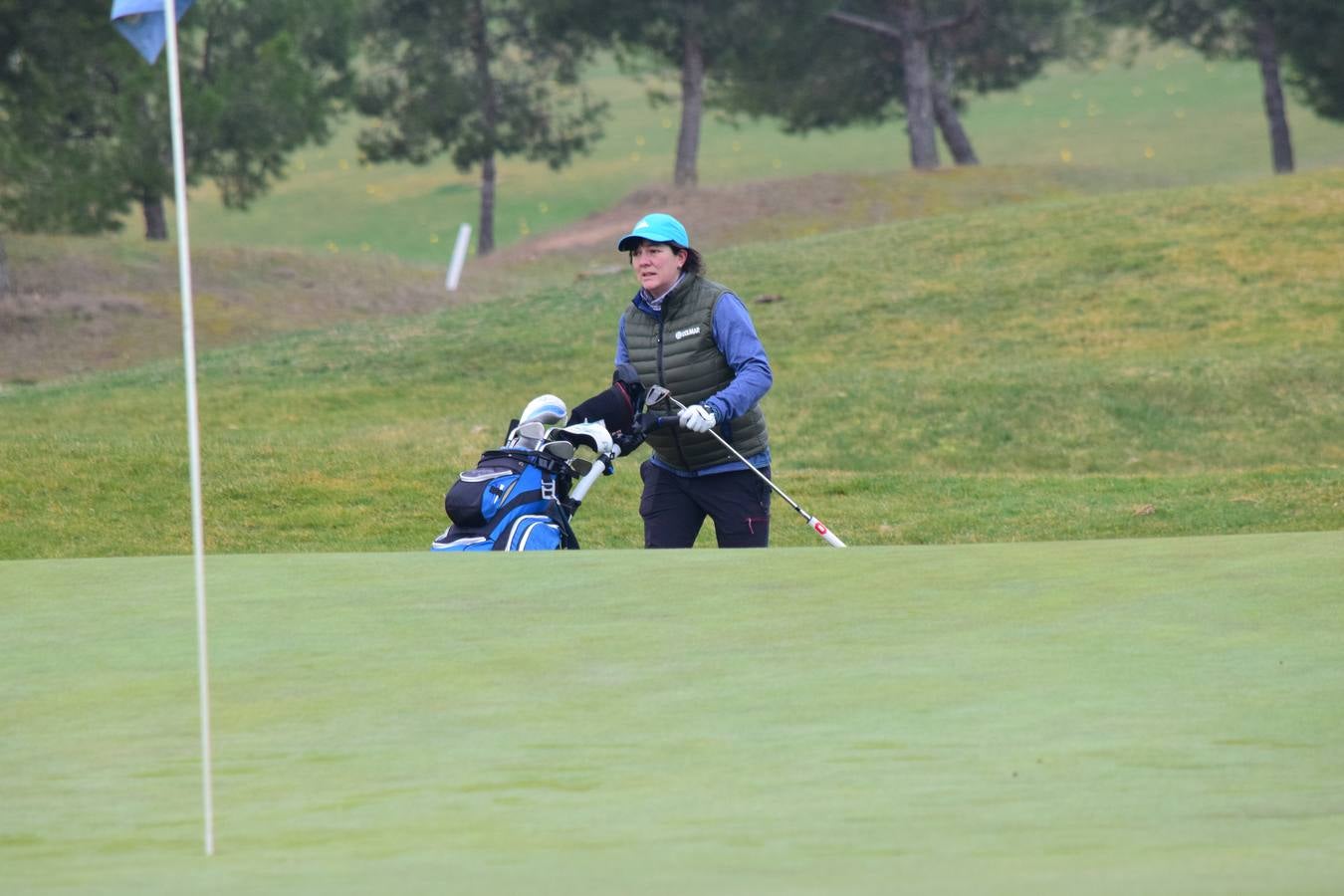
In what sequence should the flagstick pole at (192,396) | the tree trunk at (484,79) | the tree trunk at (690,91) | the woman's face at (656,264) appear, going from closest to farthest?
the flagstick pole at (192,396), the woman's face at (656,264), the tree trunk at (690,91), the tree trunk at (484,79)

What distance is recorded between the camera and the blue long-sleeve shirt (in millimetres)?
7941

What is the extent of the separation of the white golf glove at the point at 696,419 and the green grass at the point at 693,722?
1455 millimetres

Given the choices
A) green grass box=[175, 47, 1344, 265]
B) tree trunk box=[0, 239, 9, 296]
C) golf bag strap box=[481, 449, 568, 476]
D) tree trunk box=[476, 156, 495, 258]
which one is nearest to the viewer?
golf bag strap box=[481, 449, 568, 476]

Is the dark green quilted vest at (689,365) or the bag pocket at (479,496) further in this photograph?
the dark green quilted vest at (689,365)

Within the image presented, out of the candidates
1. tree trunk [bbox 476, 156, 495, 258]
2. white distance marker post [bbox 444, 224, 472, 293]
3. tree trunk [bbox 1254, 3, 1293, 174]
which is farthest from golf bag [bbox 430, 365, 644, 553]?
tree trunk [bbox 476, 156, 495, 258]

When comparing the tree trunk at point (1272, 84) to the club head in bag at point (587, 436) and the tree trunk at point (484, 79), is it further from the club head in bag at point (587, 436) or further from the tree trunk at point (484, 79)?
the club head in bag at point (587, 436)

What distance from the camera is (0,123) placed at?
93.9 ft

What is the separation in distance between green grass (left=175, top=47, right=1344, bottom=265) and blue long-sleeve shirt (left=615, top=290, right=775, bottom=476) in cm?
4205

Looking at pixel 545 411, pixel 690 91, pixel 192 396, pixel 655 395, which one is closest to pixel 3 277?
pixel 690 91

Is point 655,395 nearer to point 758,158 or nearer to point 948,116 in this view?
point 948,116

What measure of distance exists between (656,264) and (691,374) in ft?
1.73

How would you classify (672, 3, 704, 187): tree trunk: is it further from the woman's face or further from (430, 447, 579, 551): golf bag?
(430, 447, 579, 551): golf bag

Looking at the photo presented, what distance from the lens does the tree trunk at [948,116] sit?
43750 millimetres

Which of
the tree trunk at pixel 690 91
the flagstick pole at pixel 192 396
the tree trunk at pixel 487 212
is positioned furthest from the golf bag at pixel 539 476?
the tree trunk at pixel 487 212
